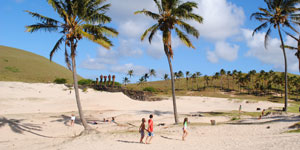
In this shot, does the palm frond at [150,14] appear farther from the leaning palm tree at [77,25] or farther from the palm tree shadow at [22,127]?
the palm tree shadow at [22,127]

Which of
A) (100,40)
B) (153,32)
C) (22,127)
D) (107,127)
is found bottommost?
(107,127)

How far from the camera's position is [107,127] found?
20.4m

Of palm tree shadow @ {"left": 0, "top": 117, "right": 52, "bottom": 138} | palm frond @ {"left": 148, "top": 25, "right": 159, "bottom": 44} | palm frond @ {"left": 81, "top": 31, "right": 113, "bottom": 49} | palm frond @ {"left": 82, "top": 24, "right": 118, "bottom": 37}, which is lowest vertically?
palm tree shadow @ {"left": 0, "top": 117, "right": 52, "bottom": 138}

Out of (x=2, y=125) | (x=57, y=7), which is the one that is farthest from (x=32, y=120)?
(x=57, y=7)

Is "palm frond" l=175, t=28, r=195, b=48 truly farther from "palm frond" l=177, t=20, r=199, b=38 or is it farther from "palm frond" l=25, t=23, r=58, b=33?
"palm frond" l=25, t=23, r=58, b=33

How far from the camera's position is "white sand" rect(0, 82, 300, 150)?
38.4 ft

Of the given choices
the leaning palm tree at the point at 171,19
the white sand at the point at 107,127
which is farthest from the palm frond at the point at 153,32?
the white sand at the point at 107,127

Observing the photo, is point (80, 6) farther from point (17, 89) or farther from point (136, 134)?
point (17, 89)

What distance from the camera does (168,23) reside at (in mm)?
19297

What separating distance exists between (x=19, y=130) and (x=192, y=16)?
1700 centimetres

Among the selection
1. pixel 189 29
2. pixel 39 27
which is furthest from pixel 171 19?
pixel 39 27

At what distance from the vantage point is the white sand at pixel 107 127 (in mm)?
11693

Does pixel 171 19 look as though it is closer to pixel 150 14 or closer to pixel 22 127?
pixel 150 14

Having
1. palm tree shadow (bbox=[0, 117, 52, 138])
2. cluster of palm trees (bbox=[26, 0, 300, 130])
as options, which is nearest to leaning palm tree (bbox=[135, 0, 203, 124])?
cluster of palm trees (bbox=[26, 0, 300, 130])
